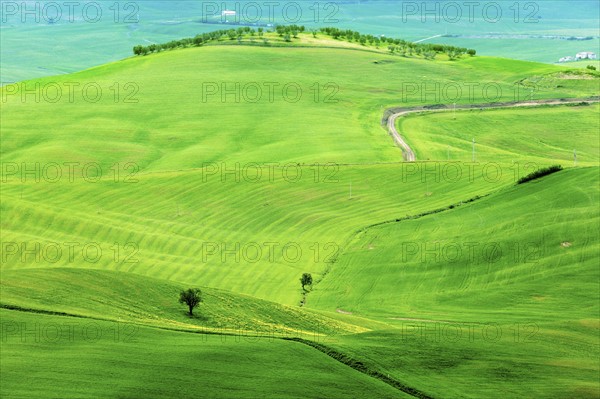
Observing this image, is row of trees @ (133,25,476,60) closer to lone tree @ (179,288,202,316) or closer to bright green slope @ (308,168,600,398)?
bright green slope @ (308,168,600,398)

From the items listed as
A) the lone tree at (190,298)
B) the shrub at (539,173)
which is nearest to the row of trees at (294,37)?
the shrub at (539,173)

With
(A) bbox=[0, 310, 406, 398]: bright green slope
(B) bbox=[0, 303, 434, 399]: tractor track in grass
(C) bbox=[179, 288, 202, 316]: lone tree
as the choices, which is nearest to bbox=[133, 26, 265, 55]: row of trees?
A: (C) bbox=[179, 288, 202, 316]: lone tree

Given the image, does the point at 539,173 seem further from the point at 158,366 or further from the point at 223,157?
the point at 158,366

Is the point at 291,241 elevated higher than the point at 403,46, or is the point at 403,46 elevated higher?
the point at 403,46

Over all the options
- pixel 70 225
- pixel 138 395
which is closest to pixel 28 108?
pixel 70 225

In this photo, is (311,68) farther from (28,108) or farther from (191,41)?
(28,108)

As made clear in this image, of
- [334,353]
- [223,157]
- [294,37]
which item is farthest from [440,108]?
[334,353]
